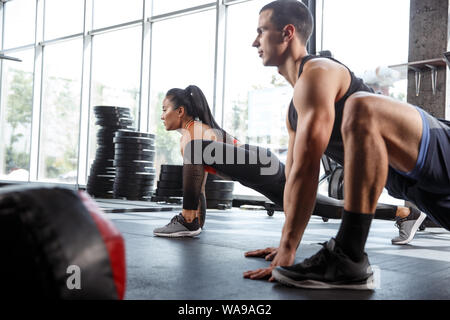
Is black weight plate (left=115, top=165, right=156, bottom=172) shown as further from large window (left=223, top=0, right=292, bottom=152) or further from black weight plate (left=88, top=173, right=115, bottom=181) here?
large window (left=223, top=0, right=292, bottom=152)

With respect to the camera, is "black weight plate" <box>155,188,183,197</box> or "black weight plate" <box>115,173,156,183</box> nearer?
"black weight plate" <box>155,188,183,197</box>

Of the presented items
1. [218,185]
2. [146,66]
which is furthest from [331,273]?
[146,66]

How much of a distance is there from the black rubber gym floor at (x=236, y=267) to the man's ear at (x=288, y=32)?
33.0 inches

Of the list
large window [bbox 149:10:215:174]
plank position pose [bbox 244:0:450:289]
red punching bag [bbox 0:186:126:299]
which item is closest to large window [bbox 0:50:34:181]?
large window [bbox 149:10:215:174]

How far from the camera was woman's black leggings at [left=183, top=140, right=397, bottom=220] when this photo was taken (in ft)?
7.57

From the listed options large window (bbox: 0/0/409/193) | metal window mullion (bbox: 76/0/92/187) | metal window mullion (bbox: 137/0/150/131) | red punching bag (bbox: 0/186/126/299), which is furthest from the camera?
metal window mullion (bbox: 76/0/92/187)

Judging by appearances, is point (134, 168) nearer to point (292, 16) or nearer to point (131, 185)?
point (131, 185)

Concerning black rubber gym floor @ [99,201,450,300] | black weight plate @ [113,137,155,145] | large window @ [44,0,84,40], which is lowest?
black rubber gym floor @ [99,201,450,300]

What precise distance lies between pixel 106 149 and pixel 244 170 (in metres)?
4.50

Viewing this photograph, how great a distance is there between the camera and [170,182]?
210 inches

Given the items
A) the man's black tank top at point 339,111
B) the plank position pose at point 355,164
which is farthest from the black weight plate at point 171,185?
the plank position pose at point 355,164

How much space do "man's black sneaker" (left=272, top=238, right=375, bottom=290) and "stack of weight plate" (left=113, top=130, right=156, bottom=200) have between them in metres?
4.79
